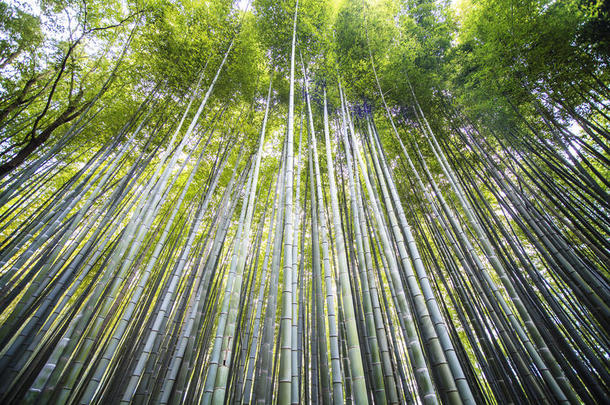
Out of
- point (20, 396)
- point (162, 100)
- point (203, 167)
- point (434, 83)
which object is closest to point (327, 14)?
point (434, 83)

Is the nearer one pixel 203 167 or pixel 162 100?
pixel 162 100

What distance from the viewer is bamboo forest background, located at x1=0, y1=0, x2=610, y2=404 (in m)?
1.68

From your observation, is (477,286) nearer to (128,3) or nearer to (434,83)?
(434,83)

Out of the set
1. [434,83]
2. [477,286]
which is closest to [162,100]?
[434,83]

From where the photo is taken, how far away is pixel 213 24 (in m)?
3.53

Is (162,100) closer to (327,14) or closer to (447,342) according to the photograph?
(327,14)

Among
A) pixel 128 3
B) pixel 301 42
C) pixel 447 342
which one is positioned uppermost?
pixel 128 3

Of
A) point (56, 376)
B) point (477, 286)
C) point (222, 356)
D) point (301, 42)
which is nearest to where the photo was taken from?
point (222, 356)

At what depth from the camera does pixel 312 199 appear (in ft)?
7.91

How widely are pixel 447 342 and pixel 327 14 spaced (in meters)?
4.17

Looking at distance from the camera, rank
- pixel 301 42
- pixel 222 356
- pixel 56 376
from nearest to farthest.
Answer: pixel 222 356, pixel 56 376, pixel 301 42

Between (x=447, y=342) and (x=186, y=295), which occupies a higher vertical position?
(x=186, y=295)

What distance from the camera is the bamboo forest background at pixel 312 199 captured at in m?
1.68

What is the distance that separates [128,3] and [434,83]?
16.0 ft
